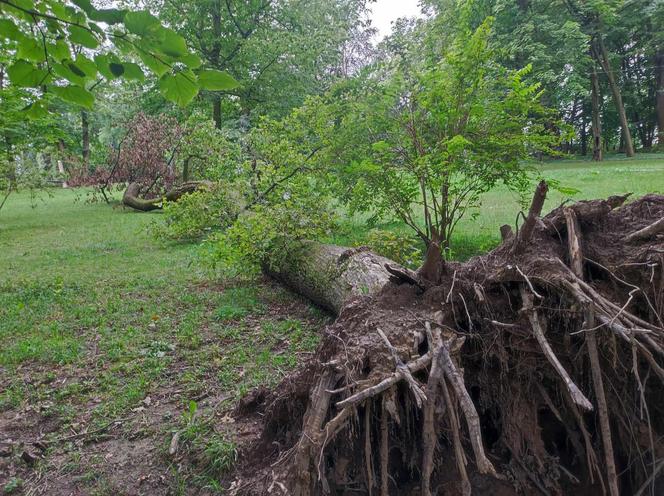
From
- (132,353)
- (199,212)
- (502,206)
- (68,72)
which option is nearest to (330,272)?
(132,353)

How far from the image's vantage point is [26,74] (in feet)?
5.92

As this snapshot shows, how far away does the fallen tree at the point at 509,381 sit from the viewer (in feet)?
6.44

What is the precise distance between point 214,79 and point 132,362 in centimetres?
328

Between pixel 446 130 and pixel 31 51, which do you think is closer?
pixel 31 51

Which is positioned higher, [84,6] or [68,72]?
[84,6]

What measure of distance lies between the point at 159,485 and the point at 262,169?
5577 mm

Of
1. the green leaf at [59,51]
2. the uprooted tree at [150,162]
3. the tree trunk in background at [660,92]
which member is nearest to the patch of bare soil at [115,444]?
the green leaf at [59,51]

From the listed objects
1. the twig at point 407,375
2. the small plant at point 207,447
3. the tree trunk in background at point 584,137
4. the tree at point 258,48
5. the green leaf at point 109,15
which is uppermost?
the tree at point 258,48

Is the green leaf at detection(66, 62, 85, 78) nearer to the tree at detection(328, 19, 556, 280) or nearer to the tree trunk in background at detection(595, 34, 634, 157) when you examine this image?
the tree at detection(328, 19, 556, 280)

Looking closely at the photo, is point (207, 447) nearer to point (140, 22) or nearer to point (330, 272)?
point (140, 22)

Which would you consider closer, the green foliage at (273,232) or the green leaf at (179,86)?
the green leaf at (179,86)

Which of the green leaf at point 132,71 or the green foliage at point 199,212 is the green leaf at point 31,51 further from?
the green foliage at point 199,212

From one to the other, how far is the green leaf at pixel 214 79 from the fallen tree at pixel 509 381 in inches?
54.1

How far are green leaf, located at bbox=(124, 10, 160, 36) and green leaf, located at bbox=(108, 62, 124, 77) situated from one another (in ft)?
1.12
